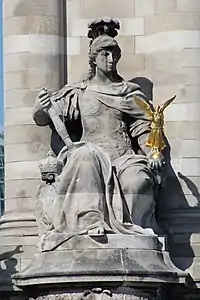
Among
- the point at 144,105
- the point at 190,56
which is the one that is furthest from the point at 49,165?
the point at 190,56

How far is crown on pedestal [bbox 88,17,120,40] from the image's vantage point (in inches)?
935

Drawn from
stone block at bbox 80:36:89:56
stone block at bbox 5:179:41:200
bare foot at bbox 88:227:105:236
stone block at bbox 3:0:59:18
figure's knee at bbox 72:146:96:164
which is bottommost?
bare foot at bbox 88:227:105:236

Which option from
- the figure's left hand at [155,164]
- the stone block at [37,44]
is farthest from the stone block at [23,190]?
the figure's left hand at [155,164]

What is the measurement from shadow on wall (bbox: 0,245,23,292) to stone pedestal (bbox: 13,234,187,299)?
4.64ft

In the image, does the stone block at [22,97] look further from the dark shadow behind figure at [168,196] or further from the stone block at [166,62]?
the stone block at [166,62]

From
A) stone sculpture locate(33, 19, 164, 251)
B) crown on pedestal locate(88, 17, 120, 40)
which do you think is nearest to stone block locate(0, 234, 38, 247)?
stone sculpture locate(33, 19, 164, 251)

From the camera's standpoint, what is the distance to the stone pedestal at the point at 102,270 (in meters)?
21.7

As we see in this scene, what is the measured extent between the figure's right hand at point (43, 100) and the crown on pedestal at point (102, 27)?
104 cm

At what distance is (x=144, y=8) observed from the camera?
25.0 metres

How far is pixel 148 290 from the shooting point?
22.1m

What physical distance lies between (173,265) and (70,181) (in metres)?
1.72

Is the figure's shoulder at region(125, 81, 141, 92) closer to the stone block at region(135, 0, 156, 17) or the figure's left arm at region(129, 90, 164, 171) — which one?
the figure's left arm at region(129, 90, 164, 171)

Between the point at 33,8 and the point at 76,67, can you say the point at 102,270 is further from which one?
the point at 33,8

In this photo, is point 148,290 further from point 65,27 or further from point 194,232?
point 65,27
